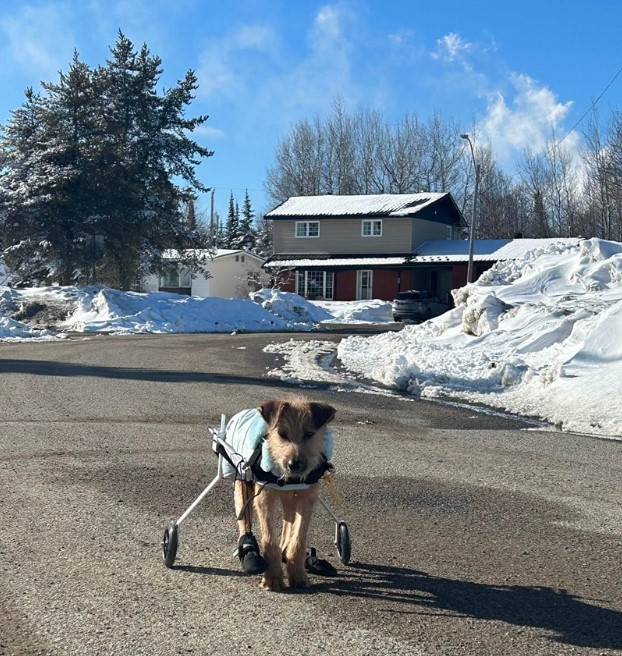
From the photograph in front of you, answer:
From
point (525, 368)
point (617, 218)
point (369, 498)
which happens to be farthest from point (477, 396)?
point (617, 218)

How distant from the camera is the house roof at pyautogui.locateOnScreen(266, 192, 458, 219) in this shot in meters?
56.2

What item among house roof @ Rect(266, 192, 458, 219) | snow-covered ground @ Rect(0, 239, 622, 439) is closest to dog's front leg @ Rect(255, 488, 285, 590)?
snow-covered ground @ Rect(0, 239, 622, 439)

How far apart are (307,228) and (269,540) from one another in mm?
53843

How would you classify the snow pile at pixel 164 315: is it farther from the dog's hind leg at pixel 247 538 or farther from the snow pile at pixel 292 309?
the dog's hind leg at pixel 247 538

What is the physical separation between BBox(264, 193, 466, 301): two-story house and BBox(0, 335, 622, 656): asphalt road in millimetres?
43347

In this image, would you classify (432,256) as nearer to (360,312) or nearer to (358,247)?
(358,247)

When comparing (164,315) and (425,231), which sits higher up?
(425,231)

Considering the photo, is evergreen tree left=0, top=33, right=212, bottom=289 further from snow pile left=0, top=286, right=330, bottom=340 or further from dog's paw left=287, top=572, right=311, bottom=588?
dog's paw left=287, top=572, right=311, bottom=588

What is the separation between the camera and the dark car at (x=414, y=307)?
1660 inches

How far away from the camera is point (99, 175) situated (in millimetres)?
41562

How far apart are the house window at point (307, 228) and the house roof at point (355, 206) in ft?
2.09

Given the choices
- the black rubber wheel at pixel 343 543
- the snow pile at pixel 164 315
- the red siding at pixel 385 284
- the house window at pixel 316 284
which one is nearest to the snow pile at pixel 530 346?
the black rubber wheel at pixel 343 543

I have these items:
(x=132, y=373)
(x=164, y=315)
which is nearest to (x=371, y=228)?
(x=164, y=315)

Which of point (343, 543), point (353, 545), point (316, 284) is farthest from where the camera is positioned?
point (316, 284)
